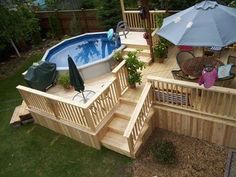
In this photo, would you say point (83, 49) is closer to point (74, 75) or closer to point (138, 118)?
point (74, 75)

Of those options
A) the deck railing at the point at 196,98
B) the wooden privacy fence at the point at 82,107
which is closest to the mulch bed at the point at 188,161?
the deck railing at the point at 196,98

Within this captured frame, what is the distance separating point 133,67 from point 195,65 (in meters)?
1.63

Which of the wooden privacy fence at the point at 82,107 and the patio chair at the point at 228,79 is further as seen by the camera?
the wooden privacy fence at the point at 82,107

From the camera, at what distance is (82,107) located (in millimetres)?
6031

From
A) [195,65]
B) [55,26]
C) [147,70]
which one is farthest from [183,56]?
[55,26]

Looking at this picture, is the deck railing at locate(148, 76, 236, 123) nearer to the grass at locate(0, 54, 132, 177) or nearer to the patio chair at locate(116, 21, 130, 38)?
the grass at locate(0, 54, 132, 177)

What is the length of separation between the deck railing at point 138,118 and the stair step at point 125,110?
55 centimetres

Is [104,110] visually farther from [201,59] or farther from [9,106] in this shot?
[9,106]

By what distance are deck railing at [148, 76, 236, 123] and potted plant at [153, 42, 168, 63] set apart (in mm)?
1754

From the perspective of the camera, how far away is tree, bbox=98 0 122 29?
11.5m

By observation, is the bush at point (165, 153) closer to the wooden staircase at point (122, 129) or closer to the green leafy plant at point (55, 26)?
the wooden staircase at point (122, 129)

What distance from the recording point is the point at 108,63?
9.15 m

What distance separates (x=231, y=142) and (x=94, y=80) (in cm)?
485

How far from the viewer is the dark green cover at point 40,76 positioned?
8.34m
